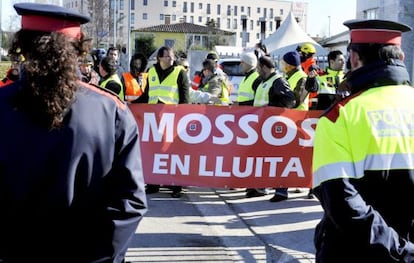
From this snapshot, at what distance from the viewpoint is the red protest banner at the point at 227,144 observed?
7.43 m

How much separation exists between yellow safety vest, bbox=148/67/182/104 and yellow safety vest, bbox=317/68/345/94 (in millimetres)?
2174

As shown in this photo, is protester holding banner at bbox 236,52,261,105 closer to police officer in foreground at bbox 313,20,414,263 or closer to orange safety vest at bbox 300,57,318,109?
orange safety vest at bbox 300,57,318,109

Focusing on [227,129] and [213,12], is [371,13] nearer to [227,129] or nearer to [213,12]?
[227,129]

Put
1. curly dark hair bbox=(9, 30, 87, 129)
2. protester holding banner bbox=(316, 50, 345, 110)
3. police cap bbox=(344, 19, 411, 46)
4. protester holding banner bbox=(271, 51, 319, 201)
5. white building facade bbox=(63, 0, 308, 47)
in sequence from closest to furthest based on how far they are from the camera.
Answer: curly dark hair bbox=(9, 30, 87, 129)
police cap bbox=(344, 19, 411, 46)
protester holding banner bbox=(271, 51, 319, 201)
protester holding banner bbox=(316, 50, 345, 110)
white building facade bbox=(63, 0, 308, 47)

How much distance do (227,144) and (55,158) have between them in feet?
17.5

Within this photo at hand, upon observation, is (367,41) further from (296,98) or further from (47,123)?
(296,98)

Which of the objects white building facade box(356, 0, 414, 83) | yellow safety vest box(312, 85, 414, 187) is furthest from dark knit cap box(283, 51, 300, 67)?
yellow safety vest box(312, 85, 414, 187)

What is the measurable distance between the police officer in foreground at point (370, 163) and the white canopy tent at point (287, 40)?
19597 millimetres

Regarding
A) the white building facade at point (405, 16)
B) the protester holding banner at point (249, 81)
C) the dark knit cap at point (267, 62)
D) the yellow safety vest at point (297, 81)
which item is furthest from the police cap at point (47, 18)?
the white building facade at point (405, 16)

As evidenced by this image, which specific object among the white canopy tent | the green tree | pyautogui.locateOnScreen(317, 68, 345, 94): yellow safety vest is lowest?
pyautogui.locateOnScreen(317, 68, 345, 94): yellow safety vest

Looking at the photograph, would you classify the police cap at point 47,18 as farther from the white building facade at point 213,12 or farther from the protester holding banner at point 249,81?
the white building facade at point 213,12

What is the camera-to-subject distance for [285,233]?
6473mm

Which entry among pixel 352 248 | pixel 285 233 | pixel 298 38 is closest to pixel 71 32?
pixel 352 248

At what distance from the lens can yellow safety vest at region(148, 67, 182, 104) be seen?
8156 mm
